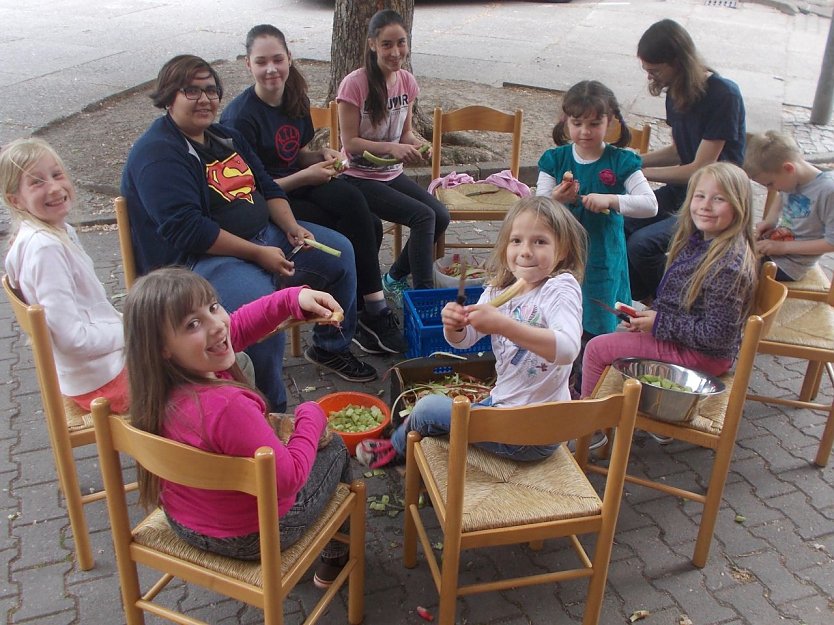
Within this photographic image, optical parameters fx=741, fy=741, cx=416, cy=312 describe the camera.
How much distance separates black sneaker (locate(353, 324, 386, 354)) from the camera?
14.6ft

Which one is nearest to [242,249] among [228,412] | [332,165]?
[332,165]

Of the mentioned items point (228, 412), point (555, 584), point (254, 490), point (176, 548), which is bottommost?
point (555, 584)

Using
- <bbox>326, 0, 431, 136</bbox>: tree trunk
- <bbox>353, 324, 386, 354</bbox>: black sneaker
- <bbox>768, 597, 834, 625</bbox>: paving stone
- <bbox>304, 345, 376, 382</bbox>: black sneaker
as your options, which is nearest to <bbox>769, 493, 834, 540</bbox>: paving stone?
<bbox>768, 597, 834, 625</bbox>: paving stone

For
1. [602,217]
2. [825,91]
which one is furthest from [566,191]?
[825,91]

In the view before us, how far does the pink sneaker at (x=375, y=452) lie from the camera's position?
3.38 metres

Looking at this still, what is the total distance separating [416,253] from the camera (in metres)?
4.54

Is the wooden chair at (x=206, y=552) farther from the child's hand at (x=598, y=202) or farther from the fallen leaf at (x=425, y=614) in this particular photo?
the child's hand at (x=598, y=202)

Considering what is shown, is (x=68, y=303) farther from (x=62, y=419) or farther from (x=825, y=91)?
(x=825, y=91)

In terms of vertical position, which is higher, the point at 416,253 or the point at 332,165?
the point at 332,165

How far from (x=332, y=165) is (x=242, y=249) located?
3.26ft

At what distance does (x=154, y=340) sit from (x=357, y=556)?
1056 millimetres

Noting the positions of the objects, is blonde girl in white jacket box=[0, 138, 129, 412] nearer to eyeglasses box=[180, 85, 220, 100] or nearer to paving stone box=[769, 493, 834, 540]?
eyeglasses box=[180, 85, 220, 100]

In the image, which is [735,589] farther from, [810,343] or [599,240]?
[599,240]

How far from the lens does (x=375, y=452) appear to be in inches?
133
